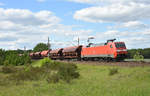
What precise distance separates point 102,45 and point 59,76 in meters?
19.2

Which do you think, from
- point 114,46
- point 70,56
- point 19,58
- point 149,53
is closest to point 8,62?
point 19,58

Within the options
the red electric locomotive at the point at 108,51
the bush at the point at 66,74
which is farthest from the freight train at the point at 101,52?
the bush at the point at 66,74

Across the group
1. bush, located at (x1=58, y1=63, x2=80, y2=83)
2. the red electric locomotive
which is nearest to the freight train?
the red electric locomotive

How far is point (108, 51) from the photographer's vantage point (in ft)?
118

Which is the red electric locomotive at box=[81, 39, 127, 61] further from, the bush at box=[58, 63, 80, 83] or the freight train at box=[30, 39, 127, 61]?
the bush at box=[58, 63, 80, 83]

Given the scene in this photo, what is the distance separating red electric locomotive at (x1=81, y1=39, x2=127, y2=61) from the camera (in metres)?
34.4

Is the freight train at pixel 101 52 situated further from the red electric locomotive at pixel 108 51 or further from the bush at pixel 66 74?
the bush at pixel 66 74

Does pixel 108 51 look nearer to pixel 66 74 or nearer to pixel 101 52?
pixel 101 52

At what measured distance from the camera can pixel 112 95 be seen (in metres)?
12.4

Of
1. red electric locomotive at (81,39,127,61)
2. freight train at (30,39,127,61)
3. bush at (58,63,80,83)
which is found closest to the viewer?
bush at (58,63,80,83)

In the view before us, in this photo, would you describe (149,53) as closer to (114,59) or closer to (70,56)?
(70,56)

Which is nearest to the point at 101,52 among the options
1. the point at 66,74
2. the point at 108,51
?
the point at 108,51

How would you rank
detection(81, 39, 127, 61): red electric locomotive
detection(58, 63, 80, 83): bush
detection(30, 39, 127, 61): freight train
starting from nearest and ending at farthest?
detection(58, 63, 80, 83): bush, detection(81, 39, 127, 61): red electric locomotive, detection(30, 39, 127, 61): freight train

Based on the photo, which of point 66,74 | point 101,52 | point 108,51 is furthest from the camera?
point 101,52
